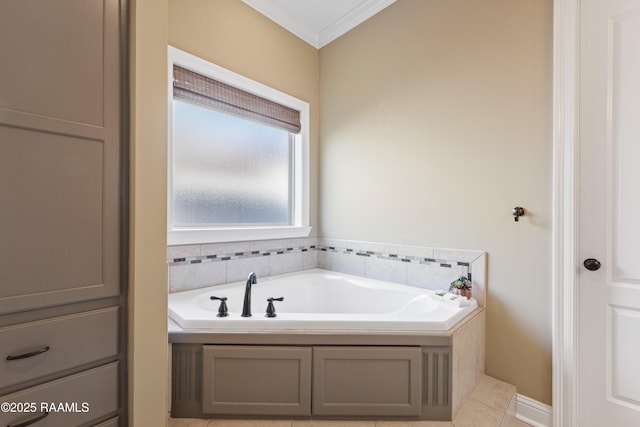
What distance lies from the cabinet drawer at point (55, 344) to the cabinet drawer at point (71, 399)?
5cm

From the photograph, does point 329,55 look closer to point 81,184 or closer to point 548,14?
point 548,14

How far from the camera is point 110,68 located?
1.07 meters

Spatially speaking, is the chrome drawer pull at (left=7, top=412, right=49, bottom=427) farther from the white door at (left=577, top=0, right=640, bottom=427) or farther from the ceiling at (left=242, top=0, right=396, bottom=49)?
the ceiling at (left=242, top=0, right=396, bottom=49)

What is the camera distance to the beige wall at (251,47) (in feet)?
6.59

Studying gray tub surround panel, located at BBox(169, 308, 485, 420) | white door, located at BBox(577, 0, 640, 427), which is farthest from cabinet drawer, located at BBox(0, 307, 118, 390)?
white door, located at BBox(577, 0, 640, 427)

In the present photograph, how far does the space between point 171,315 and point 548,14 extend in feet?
9.12

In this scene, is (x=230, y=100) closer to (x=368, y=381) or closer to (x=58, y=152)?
(x=58, y=152)

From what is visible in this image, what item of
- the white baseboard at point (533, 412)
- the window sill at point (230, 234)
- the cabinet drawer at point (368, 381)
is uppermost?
the window sill at point (230, 234)

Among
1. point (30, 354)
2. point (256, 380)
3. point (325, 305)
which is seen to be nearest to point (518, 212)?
point (325, 305)

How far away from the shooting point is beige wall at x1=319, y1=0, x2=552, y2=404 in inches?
66.6

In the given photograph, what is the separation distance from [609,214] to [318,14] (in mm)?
2630

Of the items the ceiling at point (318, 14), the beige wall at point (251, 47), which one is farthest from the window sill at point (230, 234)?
the ceiling at point (318, 14)

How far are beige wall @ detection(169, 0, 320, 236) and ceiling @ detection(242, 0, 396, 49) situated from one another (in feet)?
0.22

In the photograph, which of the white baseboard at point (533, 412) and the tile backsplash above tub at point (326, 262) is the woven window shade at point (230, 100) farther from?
the white baseboard at point (533, 412)
